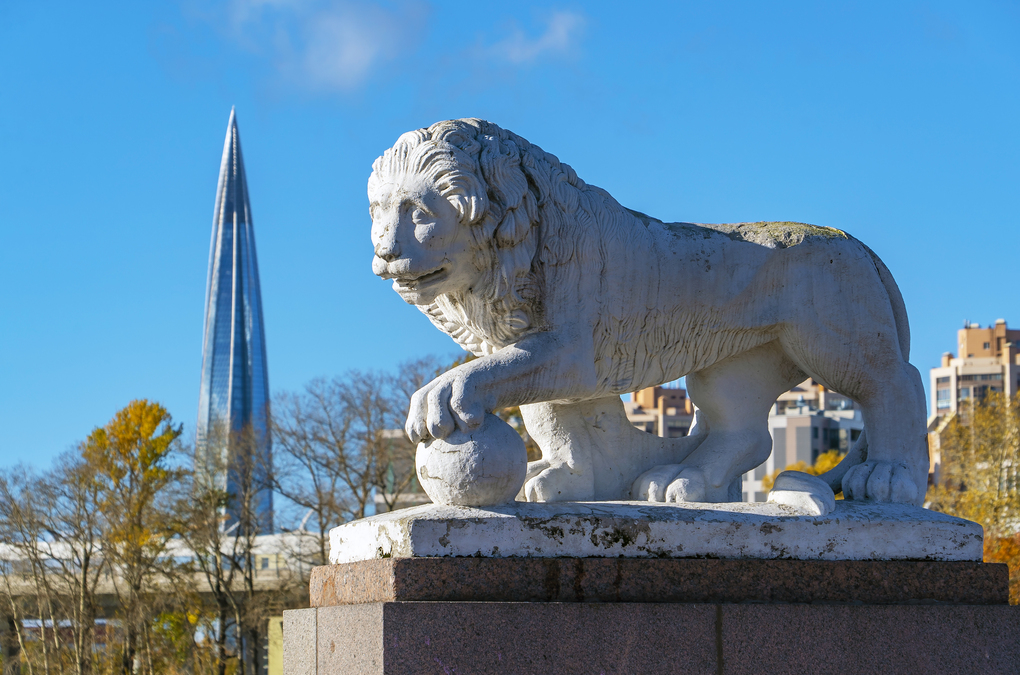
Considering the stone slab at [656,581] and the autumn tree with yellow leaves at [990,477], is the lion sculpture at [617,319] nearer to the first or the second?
the stone slab at [656,581]

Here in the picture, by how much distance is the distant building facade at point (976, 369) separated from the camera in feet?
217

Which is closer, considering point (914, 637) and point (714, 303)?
point (914, 637)

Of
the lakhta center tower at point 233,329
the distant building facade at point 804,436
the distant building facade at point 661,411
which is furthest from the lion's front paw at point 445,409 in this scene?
the lakhta center tower at point 233,329

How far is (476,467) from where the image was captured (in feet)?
15.4

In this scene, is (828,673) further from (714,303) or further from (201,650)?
(201,650)

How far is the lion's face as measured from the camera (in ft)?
16.4

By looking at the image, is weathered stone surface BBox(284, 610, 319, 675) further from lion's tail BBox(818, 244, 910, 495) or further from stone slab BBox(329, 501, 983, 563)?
lion's tail BBox(818, 244, 910, 495)

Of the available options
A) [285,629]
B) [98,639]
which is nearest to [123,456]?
[98,639]

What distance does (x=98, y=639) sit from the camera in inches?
1496

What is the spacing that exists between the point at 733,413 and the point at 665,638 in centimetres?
146

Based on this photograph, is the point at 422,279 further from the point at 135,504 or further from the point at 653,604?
the point at 135,504

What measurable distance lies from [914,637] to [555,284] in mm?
2113

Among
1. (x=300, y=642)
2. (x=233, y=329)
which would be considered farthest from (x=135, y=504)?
(x=233, y=329)

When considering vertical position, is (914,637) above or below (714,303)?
below
